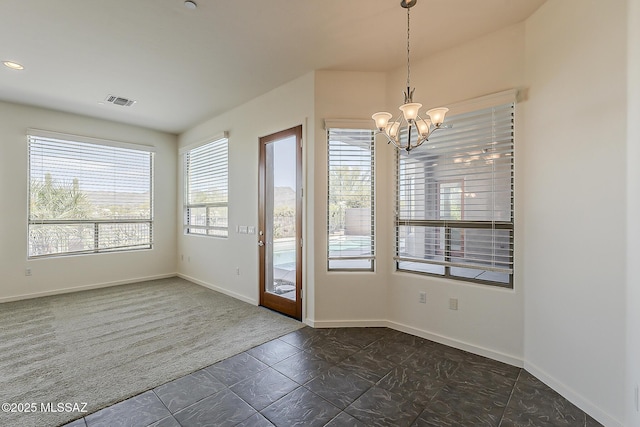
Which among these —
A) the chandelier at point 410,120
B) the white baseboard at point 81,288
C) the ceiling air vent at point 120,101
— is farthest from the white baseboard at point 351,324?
the ceiling air vent at point 120,101

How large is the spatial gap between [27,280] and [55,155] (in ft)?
6.76

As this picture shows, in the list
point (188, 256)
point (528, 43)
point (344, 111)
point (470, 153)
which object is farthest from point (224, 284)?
point (528, 43)

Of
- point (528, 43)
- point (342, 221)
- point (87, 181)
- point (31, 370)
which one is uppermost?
point (528, 43)

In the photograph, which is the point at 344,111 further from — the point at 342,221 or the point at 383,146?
the point at 342,221

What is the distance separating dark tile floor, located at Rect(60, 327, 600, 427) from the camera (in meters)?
1.88

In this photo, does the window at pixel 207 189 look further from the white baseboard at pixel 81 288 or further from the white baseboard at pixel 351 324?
the white baseboard at pixel 351 324

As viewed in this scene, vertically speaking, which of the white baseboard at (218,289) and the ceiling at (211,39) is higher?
the ceiling at (211,39)

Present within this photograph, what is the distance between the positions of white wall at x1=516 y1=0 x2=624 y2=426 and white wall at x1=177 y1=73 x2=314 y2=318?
220cm

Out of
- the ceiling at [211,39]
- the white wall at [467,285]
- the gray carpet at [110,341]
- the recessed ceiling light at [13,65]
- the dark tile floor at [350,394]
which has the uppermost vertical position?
the ceiling at [211,39]

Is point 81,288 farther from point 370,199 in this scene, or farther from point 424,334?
point 424,334

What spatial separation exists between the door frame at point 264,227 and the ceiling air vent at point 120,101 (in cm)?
210

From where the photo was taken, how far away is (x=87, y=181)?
5.01 meters

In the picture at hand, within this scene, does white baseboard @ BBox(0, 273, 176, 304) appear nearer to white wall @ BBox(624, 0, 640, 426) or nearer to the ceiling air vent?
the ceiling air vent

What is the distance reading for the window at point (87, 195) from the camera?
15.0 ft
